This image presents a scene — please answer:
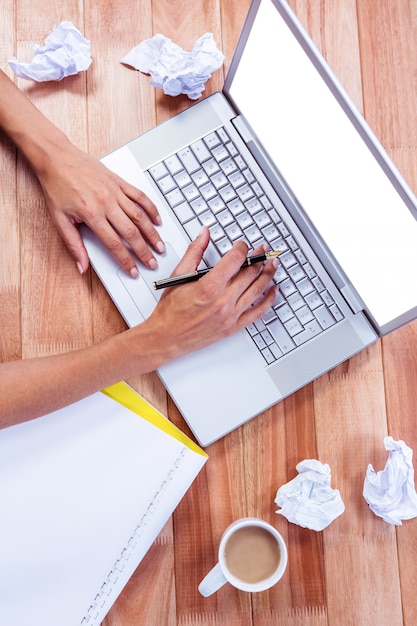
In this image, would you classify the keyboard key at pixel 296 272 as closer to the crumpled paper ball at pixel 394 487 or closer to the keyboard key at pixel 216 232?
the keyboard key at pixel 216 232

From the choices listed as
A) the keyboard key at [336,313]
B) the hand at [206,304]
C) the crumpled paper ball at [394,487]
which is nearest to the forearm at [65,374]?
the hand at [206,304]

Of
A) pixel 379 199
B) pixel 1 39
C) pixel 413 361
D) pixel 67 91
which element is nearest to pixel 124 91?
pixel 67 91

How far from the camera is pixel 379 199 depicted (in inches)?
23.3

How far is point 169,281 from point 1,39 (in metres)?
0.43

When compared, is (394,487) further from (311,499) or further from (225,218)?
(225,218)

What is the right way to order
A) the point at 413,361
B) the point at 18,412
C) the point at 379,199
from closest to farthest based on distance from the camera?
the point at 379,199
the point at 18,412
the point at 413,361

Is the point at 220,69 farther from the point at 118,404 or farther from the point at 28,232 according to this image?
the point at 118,404

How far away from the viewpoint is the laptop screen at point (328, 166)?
588mm

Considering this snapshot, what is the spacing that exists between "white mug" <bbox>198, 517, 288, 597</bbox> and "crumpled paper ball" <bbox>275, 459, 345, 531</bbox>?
0.05 metres

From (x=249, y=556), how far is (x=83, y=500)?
8.8 inches

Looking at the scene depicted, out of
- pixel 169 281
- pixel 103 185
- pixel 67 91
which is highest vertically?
pixel 67 91

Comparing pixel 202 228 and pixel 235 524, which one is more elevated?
pixel 202 228

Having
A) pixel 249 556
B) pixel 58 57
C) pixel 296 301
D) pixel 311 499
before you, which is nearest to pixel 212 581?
pixel 249 556

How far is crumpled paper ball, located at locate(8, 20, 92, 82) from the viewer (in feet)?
2.63
